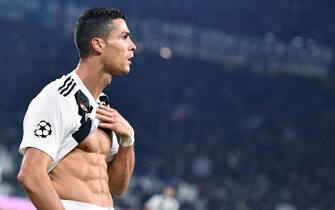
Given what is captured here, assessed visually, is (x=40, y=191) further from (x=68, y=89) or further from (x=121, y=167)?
(x=121, y=167)

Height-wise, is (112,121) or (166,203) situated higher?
(166,203)

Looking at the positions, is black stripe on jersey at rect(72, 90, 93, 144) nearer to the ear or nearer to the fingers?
the fingers

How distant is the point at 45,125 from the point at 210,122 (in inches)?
906

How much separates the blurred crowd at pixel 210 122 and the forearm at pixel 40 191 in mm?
18581

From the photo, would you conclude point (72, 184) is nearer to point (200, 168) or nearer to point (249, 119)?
point (200, 168)

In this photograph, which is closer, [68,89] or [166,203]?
[68,89]

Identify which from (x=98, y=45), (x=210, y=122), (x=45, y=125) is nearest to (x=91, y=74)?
(x=98, y=45)

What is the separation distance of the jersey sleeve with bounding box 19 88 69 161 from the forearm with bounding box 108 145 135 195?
0.55m

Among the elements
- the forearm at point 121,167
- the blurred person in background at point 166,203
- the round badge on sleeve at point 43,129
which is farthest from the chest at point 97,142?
the blurred person in background at point 166,203

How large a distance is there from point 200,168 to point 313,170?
12.1ft

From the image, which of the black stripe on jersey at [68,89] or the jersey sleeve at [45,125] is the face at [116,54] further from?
the jersey sleeve at [45,125]

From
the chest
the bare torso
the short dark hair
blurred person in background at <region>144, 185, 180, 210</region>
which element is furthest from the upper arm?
blurred person in background at <region>144, 185, 180, 210</region>

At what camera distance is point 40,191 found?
Result: 2.95 metres

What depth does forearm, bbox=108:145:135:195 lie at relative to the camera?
11.8ft
